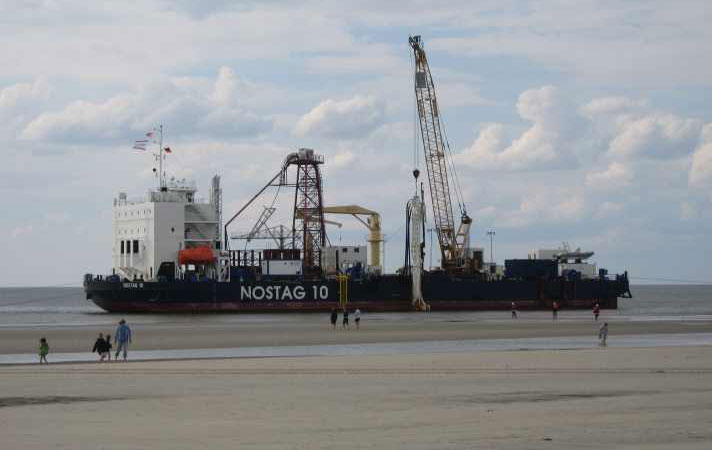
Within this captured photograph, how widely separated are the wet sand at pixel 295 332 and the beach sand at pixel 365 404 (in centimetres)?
1280

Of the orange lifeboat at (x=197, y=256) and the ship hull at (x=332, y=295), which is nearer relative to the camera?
the ship hull at (x=332, y=295)

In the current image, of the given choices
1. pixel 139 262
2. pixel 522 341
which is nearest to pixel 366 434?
pixel 522 341

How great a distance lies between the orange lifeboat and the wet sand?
15.6m

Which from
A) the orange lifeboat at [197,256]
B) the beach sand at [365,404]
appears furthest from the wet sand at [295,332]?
the orange lifeboat at [197,256]

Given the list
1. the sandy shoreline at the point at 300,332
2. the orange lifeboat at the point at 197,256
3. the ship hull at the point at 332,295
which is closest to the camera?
the sandy shoreline at the point at 300,332

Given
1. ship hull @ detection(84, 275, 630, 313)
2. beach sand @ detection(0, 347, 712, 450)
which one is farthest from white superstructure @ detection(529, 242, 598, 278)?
beach sand @ detection(0, 347, 712, 450)

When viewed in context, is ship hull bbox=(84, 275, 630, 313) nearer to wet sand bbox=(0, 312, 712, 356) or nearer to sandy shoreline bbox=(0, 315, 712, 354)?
wet sand bbox=(0, 312, 712, 356)

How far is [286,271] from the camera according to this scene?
86312 millimetres

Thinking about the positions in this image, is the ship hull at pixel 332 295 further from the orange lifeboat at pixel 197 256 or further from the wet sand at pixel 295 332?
the wet sand at pixel 295 332

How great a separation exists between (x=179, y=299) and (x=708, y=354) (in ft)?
170

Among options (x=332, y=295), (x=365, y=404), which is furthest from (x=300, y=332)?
(x=365, y=404)

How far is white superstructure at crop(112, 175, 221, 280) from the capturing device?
8512cm

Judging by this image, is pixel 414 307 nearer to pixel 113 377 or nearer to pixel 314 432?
pixel 113 377

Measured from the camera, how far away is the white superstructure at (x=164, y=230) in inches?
3351
